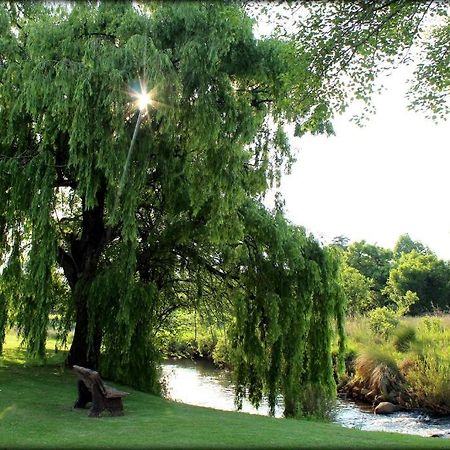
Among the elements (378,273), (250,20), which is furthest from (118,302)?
(378,273)

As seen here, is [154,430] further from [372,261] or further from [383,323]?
[372,261]

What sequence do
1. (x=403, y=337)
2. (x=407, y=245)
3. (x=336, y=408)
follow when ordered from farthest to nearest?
(x=407, y=245) < (x=403, y=337) < (x=336, y=408)

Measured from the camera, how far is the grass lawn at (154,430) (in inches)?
247

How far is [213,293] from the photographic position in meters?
14.0

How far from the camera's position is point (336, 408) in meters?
16.6

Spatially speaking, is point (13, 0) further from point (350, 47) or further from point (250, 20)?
point (350, 47)

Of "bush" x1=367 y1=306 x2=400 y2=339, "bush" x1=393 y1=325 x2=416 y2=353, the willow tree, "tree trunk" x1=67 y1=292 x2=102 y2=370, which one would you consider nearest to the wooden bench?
the willow tree

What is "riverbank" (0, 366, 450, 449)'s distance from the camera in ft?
20.6

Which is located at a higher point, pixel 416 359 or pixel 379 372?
pixel 416 359

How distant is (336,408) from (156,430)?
426 inches

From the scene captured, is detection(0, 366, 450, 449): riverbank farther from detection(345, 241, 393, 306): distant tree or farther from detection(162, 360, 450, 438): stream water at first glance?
detection(345, 241, 393, 306): distant tree

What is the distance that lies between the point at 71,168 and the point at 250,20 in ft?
14.9

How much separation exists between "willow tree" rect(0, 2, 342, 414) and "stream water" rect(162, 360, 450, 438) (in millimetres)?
2707

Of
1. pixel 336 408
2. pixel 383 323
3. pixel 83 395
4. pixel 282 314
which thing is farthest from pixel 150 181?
pixel 383 323
